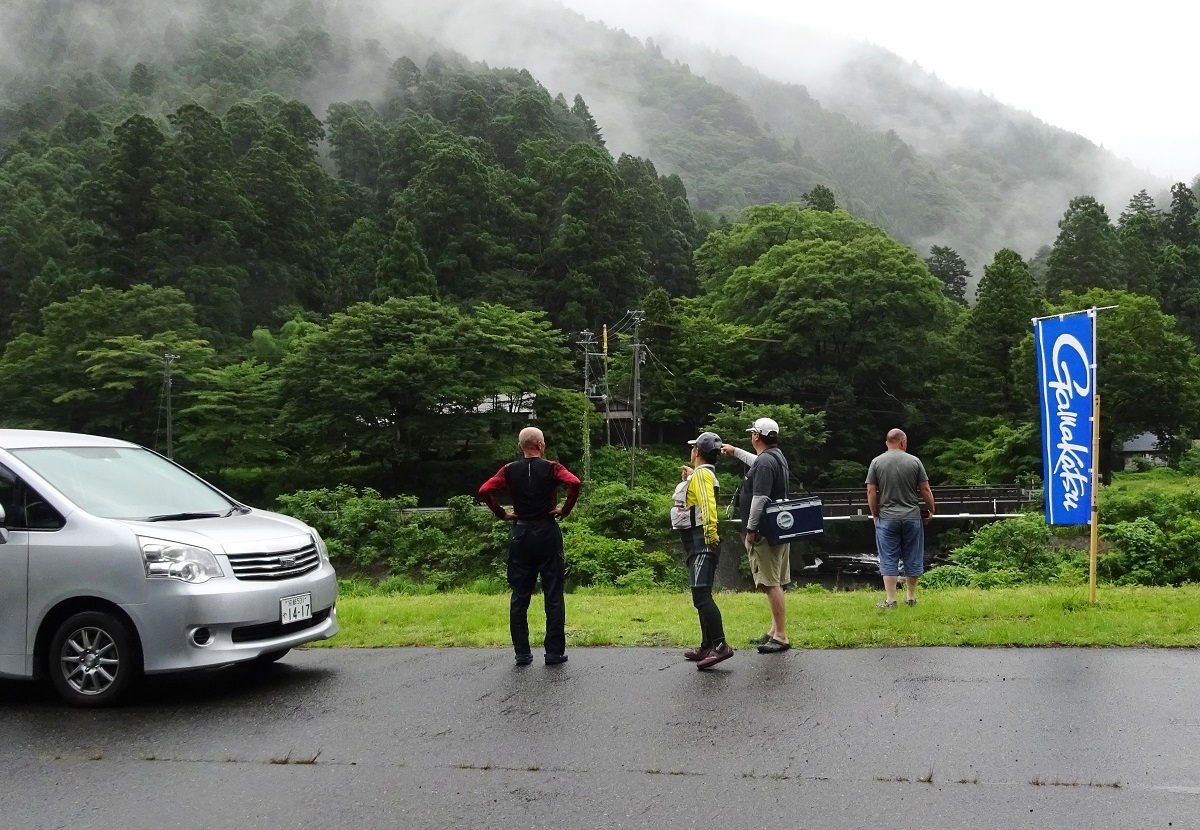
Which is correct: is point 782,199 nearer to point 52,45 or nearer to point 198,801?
point 52,45

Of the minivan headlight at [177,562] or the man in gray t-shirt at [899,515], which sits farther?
the man in gray t-shirt at [899,515]

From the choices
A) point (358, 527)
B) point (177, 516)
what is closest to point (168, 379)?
point (358, 527)

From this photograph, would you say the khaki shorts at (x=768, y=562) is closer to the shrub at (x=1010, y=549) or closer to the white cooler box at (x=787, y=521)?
the white cooler box at (x=787, y=521)

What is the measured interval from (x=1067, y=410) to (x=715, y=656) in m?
4.55

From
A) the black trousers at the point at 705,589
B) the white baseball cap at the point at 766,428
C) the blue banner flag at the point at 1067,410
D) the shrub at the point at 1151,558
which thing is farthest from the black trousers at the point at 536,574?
the shrub at the point at 1151,558

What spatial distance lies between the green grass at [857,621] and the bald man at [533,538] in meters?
0.88

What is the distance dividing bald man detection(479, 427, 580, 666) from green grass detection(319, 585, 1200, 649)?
88cm

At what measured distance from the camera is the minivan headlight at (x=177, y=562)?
6.41m

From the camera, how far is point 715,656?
7207 millimetres

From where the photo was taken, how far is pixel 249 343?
178ft

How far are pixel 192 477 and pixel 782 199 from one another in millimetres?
177051

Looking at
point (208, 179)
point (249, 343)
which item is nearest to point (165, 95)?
point (208, 179)

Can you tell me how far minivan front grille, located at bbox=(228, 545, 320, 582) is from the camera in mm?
6645

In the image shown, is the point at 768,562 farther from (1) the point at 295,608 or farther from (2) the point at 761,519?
(1) the point at 295,608
